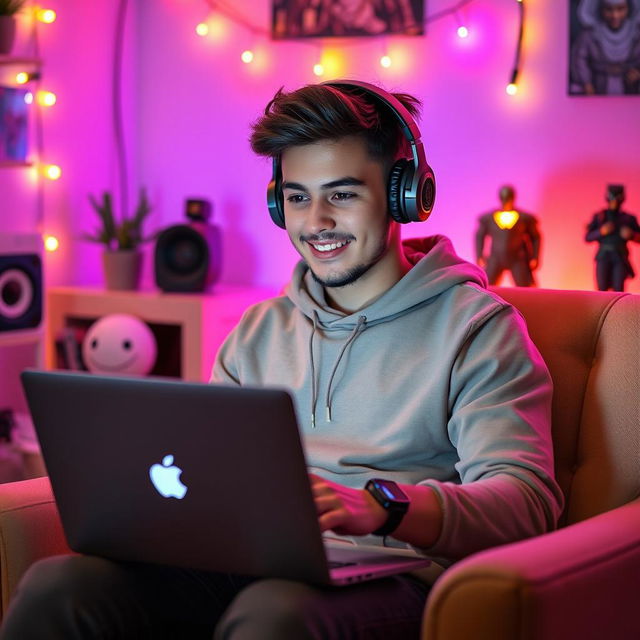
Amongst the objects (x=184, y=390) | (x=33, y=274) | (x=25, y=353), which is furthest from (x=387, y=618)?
(x=25, y=353)

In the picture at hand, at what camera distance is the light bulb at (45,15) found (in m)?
3.77

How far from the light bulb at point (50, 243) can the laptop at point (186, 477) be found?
8.66 feet

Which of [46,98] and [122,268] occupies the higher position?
[46,98]

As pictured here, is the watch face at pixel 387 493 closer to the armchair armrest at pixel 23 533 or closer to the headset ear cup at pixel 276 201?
the armchair armrest at pixel 23 533

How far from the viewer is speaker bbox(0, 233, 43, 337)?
340 cm

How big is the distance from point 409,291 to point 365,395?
182 millimetres

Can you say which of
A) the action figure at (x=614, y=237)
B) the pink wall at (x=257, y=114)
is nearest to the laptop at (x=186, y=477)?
the action figure at (x=614, y=237)

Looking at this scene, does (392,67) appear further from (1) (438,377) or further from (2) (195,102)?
(1) (438,377)

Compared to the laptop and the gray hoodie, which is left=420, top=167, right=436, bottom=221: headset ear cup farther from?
the laptop

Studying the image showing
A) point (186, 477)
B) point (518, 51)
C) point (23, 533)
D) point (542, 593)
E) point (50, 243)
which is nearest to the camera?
point (542, 593)

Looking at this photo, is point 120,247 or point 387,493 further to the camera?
point 120,247

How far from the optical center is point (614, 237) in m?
3.11

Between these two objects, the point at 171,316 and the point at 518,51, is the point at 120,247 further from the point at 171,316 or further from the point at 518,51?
the point at 518,51

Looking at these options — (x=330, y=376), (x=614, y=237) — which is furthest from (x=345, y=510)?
(x=614, y=237)
